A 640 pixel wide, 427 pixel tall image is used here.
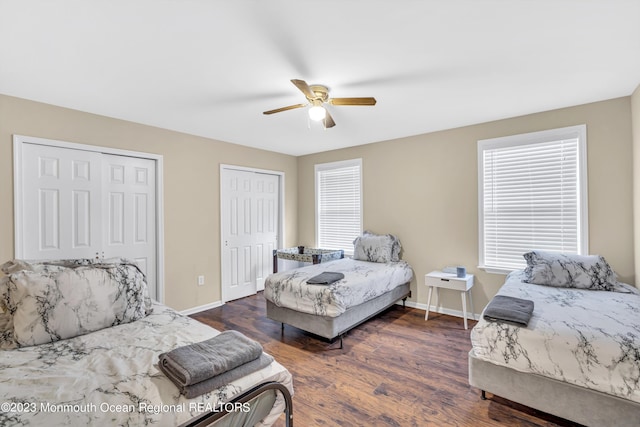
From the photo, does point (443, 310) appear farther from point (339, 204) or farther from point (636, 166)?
point (636, 166)

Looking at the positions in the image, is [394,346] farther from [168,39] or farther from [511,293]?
[168,39]

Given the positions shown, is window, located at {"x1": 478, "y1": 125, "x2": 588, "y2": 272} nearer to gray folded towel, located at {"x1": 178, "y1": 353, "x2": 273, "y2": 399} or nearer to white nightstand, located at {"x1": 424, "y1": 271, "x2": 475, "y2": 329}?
white nightstand, located at {"x1": 424, "y1": 271, "x2": 475, "y2": 329}

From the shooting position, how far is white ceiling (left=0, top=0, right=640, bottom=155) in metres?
1.64

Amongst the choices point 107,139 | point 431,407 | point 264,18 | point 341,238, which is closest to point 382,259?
point 341,238

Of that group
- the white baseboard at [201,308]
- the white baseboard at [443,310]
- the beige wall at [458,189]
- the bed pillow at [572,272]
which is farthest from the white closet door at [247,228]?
the bed pillow at [572,272]

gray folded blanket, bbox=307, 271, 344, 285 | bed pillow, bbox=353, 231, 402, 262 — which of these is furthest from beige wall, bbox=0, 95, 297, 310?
bed pillow, bbox=353, 231, 402, 262

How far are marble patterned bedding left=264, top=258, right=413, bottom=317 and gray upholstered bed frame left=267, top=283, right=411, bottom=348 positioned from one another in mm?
81

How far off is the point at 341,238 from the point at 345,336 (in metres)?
2.08

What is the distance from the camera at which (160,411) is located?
121cm

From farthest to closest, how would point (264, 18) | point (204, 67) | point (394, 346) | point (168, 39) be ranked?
point (394, 346), point (204, 67), point (168, 39), point (264, 18)

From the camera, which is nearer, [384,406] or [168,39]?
[168,39]

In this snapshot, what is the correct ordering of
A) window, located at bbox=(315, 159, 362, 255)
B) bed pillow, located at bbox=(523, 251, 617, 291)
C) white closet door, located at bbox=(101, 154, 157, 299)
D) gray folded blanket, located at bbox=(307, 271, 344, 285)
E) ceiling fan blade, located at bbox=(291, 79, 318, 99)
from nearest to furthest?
ceiling fan blade, located at bbox=(291, 79, 318, 99) → bed pillow, located at bbox=(523, 251, 617, 291) → gray folded blanket, located at bbox=(307, 271, 344, 285) → white closet door, located at bbox=(101, 154, 157, 299) → window, located at bbox=(315, 159, 362, 255)

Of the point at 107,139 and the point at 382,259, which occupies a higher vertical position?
the point at 107,139

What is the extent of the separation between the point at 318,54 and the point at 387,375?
8.77ft
